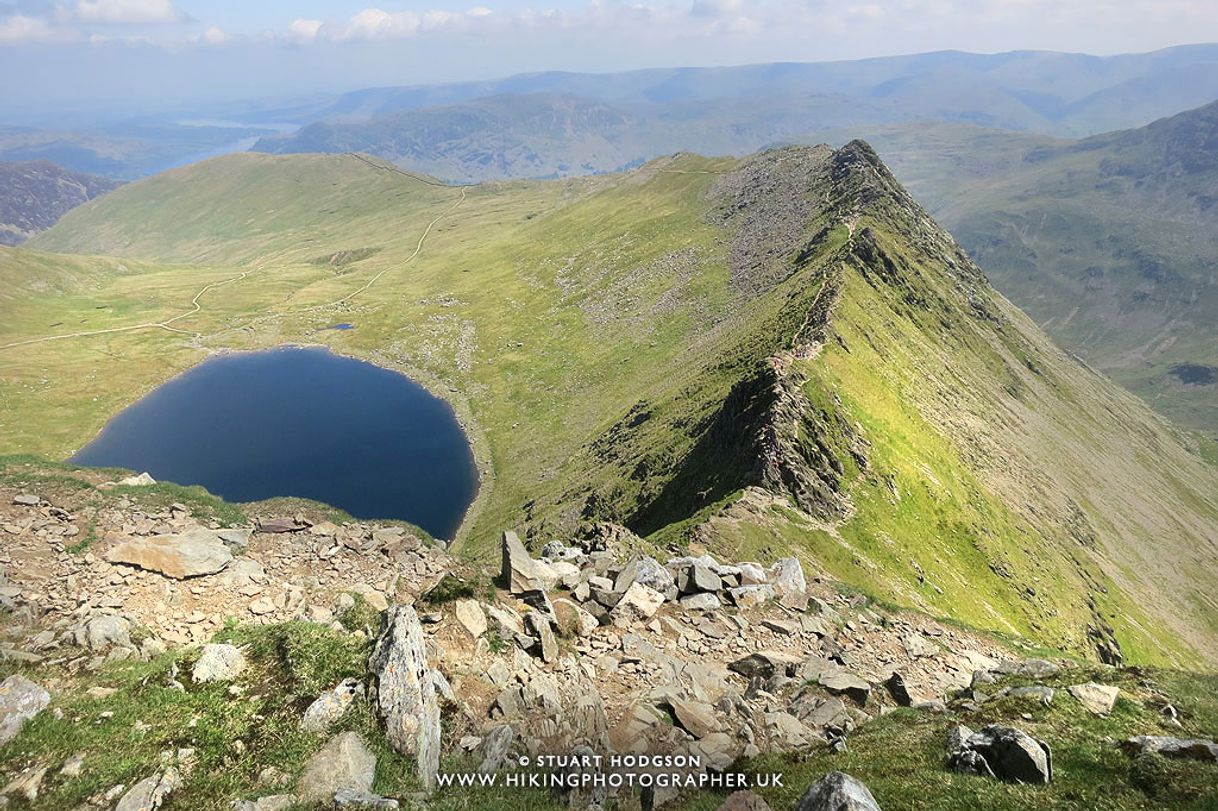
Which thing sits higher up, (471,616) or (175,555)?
(175,555)

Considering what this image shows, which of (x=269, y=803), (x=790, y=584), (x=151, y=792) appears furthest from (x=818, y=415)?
(x=151, y=792)

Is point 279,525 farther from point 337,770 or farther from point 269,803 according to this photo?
point 269,803

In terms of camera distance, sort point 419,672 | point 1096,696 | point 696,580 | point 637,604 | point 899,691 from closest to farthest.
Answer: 1. point 419,672
2. point 1096,696
3. point 899,691
4. point 637,604
5. point 696,580

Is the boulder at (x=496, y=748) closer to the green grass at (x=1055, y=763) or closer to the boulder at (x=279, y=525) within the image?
the green grass at (x=1055, y=763)

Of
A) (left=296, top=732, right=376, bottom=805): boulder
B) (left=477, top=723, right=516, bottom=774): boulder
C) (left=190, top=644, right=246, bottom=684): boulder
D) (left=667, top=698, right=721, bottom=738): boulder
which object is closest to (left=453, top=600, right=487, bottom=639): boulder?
(left=477, top=723, right=516, bottom=774): boulder

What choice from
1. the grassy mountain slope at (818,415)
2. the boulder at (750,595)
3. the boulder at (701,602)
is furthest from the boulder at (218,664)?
the grassy mountain slope at (818,415)
